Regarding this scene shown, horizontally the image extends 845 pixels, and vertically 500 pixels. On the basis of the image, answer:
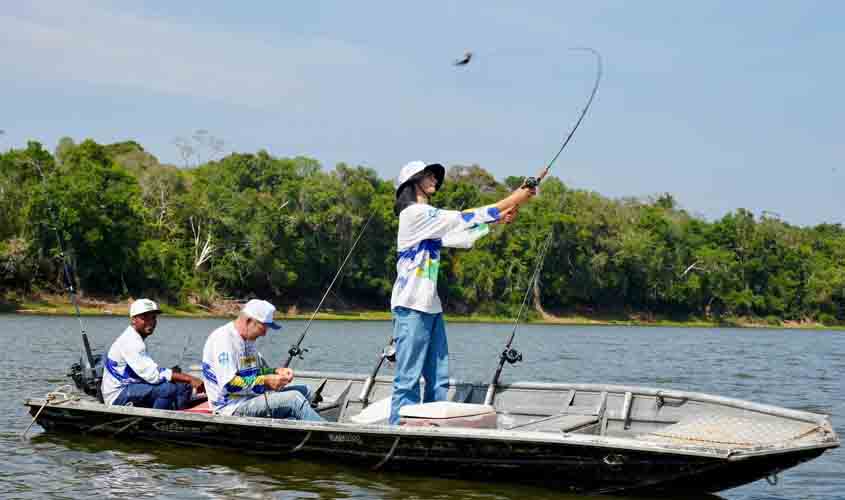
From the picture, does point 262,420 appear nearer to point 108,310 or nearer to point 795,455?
point 795,455

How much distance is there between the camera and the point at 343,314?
5378cm

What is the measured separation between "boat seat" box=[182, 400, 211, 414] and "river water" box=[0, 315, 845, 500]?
1.15ft

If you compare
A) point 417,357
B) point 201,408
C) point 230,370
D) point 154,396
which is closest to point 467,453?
point 417,357

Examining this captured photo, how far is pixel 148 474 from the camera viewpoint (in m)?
7.75

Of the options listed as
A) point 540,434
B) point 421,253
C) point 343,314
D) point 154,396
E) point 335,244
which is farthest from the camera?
point 335,244

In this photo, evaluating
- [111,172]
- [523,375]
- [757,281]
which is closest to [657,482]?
[523,375]

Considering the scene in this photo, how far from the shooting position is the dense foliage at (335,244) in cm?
4447

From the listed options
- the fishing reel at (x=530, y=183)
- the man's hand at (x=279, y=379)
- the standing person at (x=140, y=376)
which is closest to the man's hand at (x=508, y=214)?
the fishing reel at (x=530, y=183)

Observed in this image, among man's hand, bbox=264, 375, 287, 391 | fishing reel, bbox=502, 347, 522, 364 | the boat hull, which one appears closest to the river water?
the boat hull

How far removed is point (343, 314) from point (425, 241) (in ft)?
154

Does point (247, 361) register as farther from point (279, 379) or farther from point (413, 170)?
→ point (413, 170)

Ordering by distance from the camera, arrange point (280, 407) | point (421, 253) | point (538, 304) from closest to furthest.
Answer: point (421, 253)
point (280, 407)
point (538, 304)

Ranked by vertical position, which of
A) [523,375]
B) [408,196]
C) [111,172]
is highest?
[111,172]

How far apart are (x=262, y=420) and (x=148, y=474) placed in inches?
39.3
